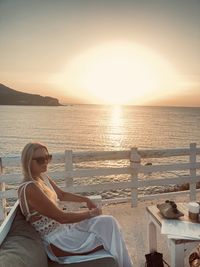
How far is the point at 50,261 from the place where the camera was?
2059 mm

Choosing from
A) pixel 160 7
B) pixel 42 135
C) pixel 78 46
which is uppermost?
Result: pixel 78 46

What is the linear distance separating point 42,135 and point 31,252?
43.3 m

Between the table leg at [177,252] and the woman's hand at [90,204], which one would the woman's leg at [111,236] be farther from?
the woman's hand at [90,204]

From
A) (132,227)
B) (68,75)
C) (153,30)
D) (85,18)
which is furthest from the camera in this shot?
(68,75)

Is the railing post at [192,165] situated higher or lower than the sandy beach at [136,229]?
higher

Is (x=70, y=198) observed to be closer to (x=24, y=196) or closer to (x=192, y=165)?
(x=24, y=196)

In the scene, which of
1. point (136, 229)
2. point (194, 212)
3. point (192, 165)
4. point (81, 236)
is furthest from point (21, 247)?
point (192, 165)

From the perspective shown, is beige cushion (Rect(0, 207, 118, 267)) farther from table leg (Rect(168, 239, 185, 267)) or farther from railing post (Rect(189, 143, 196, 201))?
railing post (Rect(189, 143, 196, 201))

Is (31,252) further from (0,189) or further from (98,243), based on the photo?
(0,189)

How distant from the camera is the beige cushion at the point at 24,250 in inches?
63.1

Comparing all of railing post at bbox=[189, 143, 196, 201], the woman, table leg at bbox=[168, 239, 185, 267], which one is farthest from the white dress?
railing post at bbox=[189, 143, 196, 201]

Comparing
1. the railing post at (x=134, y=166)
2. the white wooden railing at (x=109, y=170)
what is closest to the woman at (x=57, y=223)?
the white wooden railing at (x=109, y=170)

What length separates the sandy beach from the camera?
123 inches

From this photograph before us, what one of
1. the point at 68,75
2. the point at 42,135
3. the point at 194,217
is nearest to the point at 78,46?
the point at 194,217
